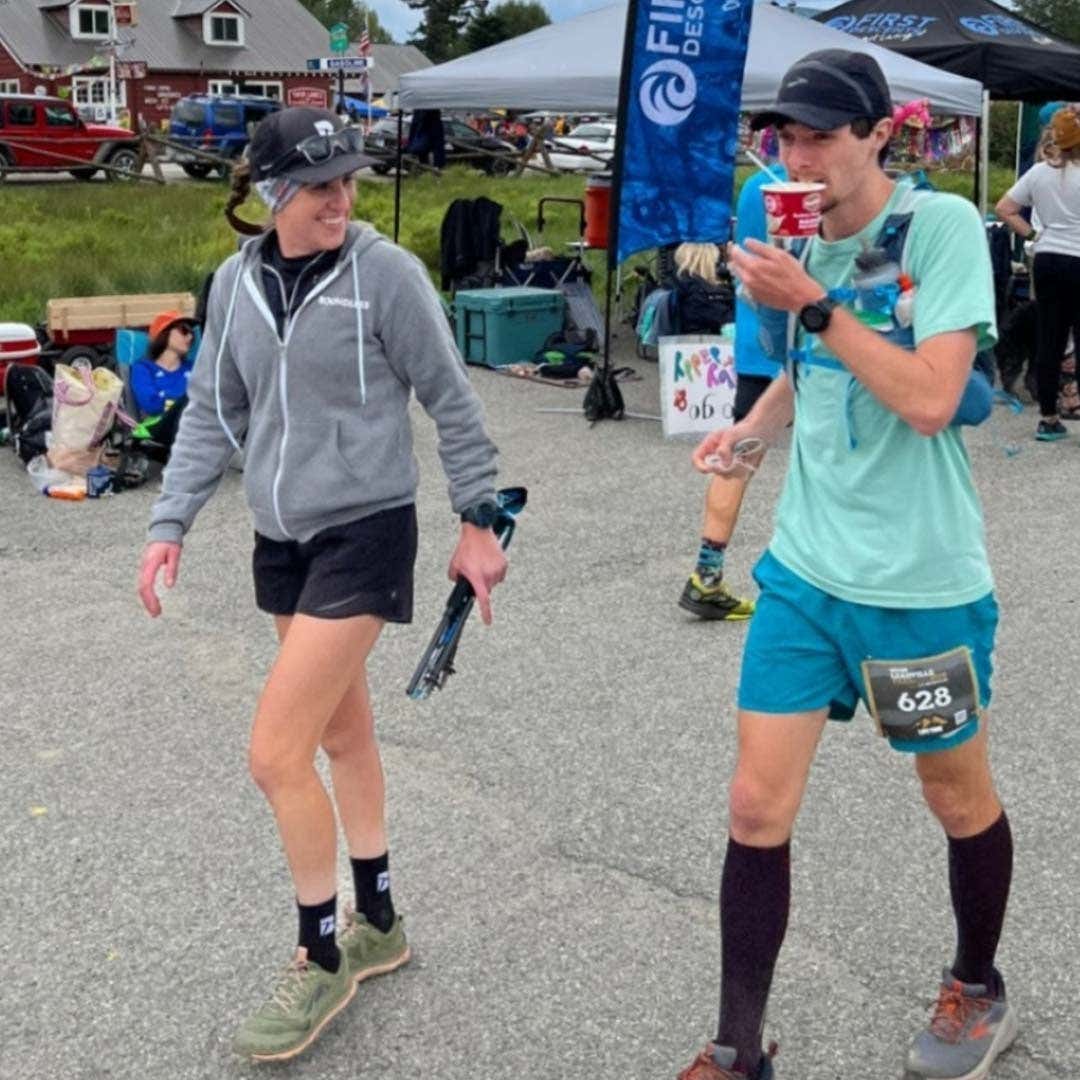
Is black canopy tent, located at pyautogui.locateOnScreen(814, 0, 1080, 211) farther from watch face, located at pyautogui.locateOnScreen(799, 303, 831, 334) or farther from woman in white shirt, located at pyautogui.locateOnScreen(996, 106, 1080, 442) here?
watch face, located at pyautogui.locateOnScreen(799, 303, 831, 334)

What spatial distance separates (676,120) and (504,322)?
260cm

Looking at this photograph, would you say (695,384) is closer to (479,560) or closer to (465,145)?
(479,560)

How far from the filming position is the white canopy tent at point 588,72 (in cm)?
1158

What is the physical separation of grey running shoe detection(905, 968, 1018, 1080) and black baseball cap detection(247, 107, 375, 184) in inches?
75.7

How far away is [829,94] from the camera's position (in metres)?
2.63

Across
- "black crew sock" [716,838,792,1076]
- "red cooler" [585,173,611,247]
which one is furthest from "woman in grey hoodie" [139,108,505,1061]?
"red cooler" [585,173,611,247]

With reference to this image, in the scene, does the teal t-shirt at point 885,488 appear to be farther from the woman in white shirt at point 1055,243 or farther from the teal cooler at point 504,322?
the teal cooler at point 504,322

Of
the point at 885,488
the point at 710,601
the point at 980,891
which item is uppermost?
the point at 885,488

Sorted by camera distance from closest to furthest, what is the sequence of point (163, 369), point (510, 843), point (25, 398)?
1. point (510, 843)
2. point (163, 369)
3. point (25, 398)

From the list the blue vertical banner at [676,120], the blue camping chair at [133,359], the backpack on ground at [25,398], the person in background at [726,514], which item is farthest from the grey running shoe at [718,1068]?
the blue vertical banner at [676,120]

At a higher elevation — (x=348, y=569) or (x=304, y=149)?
(x=304, y=149)

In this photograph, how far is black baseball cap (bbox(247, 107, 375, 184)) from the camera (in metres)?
3.06

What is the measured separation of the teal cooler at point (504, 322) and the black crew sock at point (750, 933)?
9.60 m

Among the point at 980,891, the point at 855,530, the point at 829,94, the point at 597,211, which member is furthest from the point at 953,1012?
the point at 597,211
